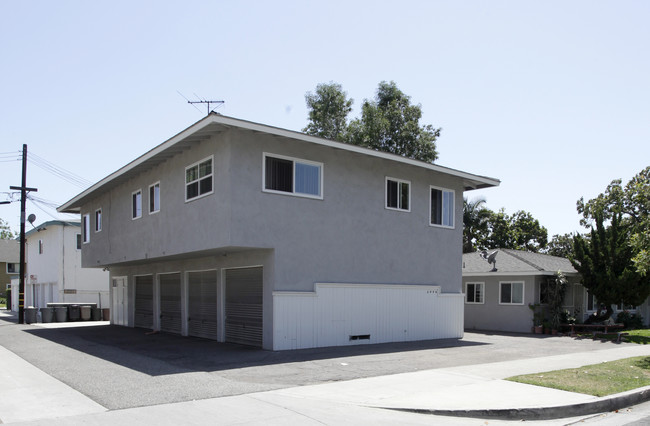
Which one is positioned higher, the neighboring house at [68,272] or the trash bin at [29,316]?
the neighboring house at [68,272]

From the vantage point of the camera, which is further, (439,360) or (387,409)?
(439,360)

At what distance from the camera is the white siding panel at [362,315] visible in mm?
Answer: 15664

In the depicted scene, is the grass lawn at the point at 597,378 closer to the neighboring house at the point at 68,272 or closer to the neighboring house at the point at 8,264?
the neighboring house at the point at 68,272

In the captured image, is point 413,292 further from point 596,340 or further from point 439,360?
point 596,340

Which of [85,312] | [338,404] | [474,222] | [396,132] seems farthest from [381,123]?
[338,404]

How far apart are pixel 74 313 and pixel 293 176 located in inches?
789

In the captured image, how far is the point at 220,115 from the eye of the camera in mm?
14070

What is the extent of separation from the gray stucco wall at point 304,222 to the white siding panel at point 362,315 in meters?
0.40

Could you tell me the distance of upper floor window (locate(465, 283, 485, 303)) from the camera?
2623cm

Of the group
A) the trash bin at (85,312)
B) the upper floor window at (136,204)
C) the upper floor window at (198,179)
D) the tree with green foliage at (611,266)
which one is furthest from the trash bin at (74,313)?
the tree with green foliage at (611,266)

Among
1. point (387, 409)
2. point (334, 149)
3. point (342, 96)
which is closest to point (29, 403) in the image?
point (387, 409)

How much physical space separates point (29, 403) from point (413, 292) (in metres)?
12.9

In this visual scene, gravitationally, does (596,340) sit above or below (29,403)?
below

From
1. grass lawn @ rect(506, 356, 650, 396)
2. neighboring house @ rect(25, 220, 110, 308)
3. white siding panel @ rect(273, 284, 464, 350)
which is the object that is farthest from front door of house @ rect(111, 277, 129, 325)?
grass lawn @ rect(506, 356, 650, 396)
